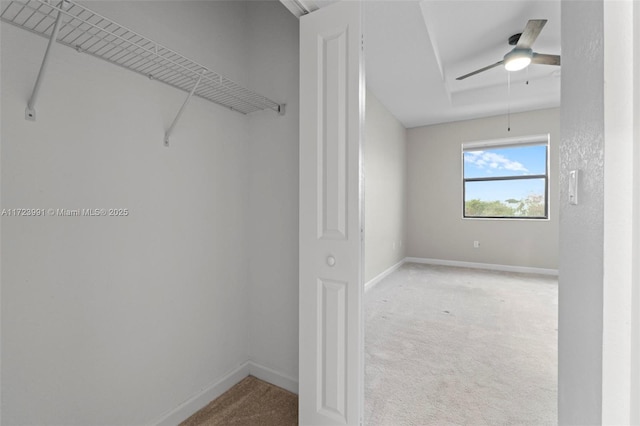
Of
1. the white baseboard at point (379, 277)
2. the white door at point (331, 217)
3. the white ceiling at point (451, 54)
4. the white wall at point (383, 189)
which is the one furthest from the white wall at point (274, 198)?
the white baseboard at point (379, 277)

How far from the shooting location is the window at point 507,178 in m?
4.72

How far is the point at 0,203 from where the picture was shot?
90 cm

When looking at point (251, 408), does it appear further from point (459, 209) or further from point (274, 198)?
point (459, 209)

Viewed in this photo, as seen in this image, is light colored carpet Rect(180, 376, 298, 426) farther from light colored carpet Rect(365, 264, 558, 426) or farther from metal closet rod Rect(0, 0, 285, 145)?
metal closet rod Rect(0, 0, 285, 145)

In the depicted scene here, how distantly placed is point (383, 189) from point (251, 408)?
350 centimetres

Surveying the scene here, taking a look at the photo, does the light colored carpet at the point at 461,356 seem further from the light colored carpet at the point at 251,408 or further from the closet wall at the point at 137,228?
the closet wall at the point at 137,228

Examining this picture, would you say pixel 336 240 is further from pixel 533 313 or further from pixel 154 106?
pixel 533 313

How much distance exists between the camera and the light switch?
86 centimetres

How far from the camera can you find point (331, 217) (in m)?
1.31

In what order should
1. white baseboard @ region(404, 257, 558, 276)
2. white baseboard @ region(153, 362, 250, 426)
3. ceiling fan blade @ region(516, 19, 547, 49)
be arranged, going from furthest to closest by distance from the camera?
white baseboard @ region(404, 257, 558, 276) < ceiling fan blade @ region(516, 19, 547, 49) < white baseboard @ region(153, 362, 250, 426)

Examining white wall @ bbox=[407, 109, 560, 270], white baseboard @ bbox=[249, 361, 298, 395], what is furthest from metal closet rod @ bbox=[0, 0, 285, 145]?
white wall @ bbox=[407, 109, 560, 270]

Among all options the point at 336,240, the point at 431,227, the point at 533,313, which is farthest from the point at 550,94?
the point at 336,240

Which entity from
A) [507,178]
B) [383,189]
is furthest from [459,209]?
[383,189]

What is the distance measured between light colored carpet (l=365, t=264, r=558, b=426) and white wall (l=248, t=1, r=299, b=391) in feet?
2.21
